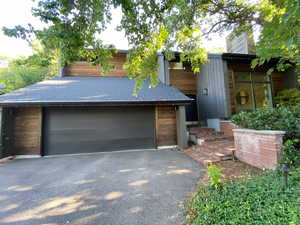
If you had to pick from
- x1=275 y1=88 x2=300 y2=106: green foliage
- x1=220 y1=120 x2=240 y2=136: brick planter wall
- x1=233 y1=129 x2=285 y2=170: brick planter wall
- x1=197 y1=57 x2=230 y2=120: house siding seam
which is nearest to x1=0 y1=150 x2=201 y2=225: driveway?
x1=233 y1=129 x2=285 y2=170: brick planter wall

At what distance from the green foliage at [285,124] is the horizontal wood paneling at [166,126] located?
3.43 m

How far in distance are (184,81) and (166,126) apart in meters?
3.80

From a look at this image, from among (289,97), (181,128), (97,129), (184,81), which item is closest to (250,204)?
Result: (181,128)

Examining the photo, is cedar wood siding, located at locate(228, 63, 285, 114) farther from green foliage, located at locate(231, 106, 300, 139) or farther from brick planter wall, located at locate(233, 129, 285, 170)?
brick planter wall, located at locate(233, 129, 285, 170)

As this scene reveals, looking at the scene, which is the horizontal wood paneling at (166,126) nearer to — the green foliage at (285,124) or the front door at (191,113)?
the front door at (191,113)

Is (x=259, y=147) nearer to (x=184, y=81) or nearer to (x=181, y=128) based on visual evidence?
(x=181, y=128)

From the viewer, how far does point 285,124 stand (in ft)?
11.7

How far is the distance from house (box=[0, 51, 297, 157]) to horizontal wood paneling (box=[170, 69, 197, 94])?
0.22ft

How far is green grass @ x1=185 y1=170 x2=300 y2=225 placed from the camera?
1725 millimetres

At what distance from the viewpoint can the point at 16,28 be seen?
275 centimetres

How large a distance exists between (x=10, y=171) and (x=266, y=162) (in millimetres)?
7405

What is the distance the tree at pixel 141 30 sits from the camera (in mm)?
2777

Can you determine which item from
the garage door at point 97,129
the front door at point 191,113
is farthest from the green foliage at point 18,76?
the front door at point 191,113

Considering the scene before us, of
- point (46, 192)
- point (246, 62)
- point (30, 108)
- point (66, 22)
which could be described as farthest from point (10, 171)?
point (246, 62)
